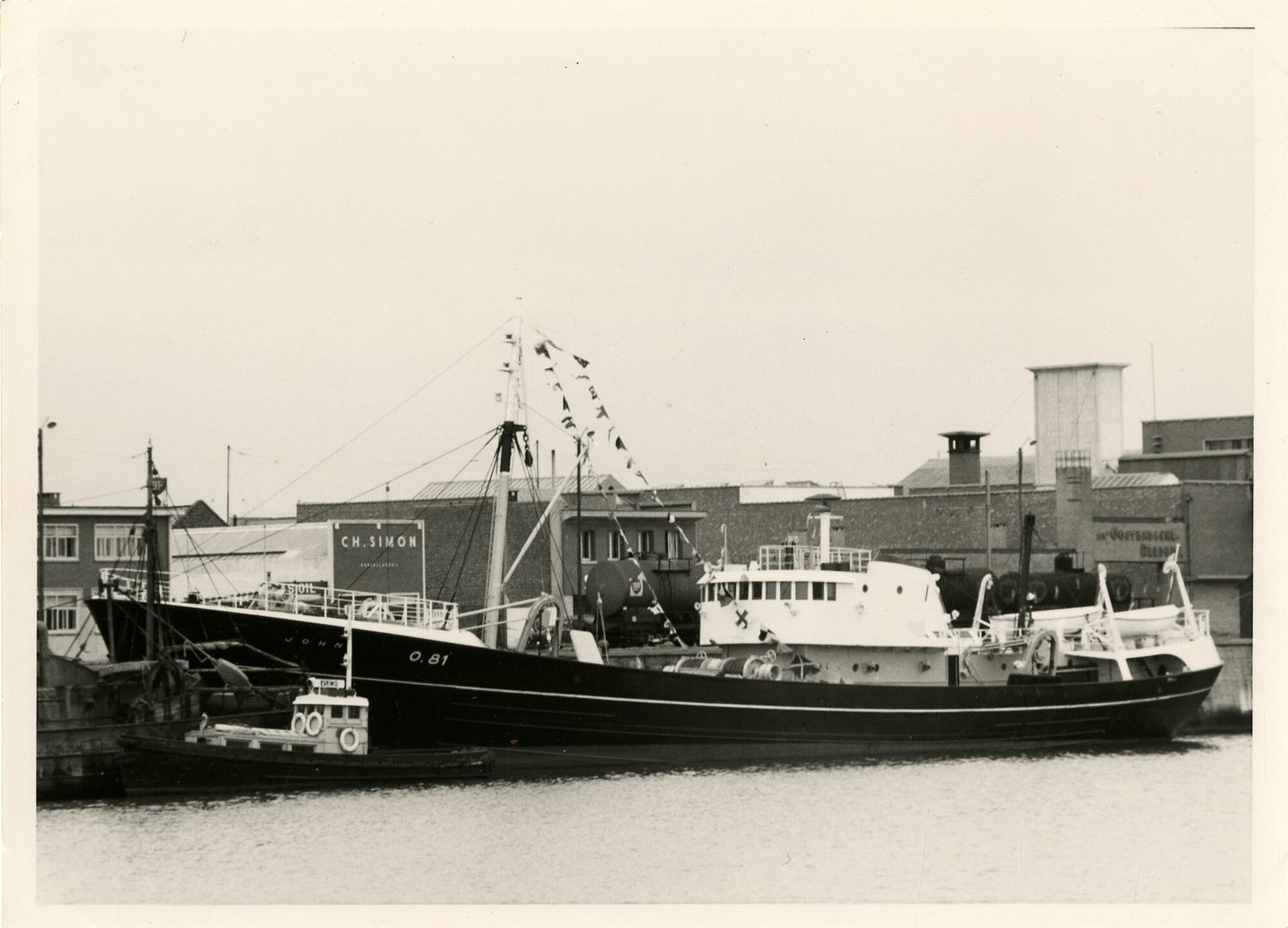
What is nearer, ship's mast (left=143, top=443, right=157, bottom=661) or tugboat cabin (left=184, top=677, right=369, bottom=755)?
tugboat cabin (left=184, top=677, right=369, bottom=755)

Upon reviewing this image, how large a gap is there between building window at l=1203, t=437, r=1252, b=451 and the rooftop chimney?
7432 millimetres

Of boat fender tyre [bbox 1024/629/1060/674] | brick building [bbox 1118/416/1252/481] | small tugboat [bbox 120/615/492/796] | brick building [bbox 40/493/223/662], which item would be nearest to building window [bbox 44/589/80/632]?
brick building [bbox 40/493/223/662]

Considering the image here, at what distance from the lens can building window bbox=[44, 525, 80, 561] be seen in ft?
138

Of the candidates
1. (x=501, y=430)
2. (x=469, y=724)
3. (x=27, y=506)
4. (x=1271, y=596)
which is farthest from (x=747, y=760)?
(x=27, y=506)

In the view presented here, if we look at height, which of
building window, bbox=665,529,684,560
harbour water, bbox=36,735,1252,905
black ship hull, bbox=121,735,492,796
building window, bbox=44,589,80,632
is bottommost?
harbour water, bbox=36,735,1252,905

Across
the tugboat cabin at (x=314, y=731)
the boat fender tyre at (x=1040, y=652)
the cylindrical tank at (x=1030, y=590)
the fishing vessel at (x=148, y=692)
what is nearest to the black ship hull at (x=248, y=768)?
the tugboat cabin at (x=314, y=731)

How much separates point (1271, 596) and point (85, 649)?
1108 inches

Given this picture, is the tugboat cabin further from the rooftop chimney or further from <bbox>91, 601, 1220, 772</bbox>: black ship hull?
the rooftop chimney

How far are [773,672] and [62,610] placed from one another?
58.6 ft

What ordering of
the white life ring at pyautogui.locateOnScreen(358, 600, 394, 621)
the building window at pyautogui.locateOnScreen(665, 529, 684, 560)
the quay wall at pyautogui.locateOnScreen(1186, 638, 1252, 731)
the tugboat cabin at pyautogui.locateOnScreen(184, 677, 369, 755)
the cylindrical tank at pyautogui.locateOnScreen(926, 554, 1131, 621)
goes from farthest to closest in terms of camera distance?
1. the building window at pyautogui.locateOnScreen(665, 529, 684, 560)
2. the cylindrical tank at pyautogui.locateOnScreen(926, 554, 1131, 621)
3. the quay wall at pyautogui.locateOnScreen(1186, 638, 1252, 731)
4. the white life ring at pyautogui.locateOnScreen(358, 600, 394, 621)
5. the tugboat cabin at pyautogui.locateOnScreen(184, 677, 369, 755)

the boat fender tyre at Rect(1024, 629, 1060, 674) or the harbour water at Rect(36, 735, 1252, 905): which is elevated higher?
the boat fender tyre at Rect(1024, 629, 1060, 674)

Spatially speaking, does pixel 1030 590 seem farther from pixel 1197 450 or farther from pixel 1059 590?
pixel 1197 450

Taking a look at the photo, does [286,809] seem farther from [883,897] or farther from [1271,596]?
[1271,596]

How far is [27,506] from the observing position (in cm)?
1956
